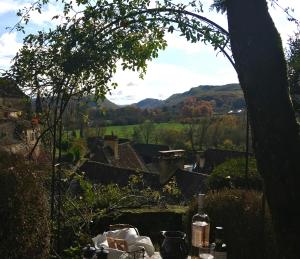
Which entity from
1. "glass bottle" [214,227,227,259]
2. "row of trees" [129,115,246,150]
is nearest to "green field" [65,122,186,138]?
"row of trees" [129,115,246,150]

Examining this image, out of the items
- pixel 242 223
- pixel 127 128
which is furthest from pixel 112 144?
pixel 127 128

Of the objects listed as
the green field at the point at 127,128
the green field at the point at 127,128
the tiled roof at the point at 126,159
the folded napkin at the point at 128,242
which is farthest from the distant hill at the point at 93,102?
the green field at the point at 127,128

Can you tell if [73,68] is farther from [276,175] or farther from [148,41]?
[276,175]

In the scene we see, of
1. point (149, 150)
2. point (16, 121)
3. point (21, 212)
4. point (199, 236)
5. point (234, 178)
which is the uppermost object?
point (16, 121)

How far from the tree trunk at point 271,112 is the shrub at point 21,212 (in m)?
1.69

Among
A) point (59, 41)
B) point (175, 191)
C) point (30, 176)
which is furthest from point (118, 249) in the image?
point (175, 191)

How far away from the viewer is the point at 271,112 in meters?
2.57

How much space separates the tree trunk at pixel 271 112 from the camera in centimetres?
254

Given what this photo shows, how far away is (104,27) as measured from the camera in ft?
13.6

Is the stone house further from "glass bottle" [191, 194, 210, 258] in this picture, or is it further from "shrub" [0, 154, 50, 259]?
"glass bottle" [191, 194, 210, 258]

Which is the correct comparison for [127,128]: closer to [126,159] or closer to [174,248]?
[126,159]

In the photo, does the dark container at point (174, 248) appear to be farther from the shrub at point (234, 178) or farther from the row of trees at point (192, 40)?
the shrub at point (234, 178)

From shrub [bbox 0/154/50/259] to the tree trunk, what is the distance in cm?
169

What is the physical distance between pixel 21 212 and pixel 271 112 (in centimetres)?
185
